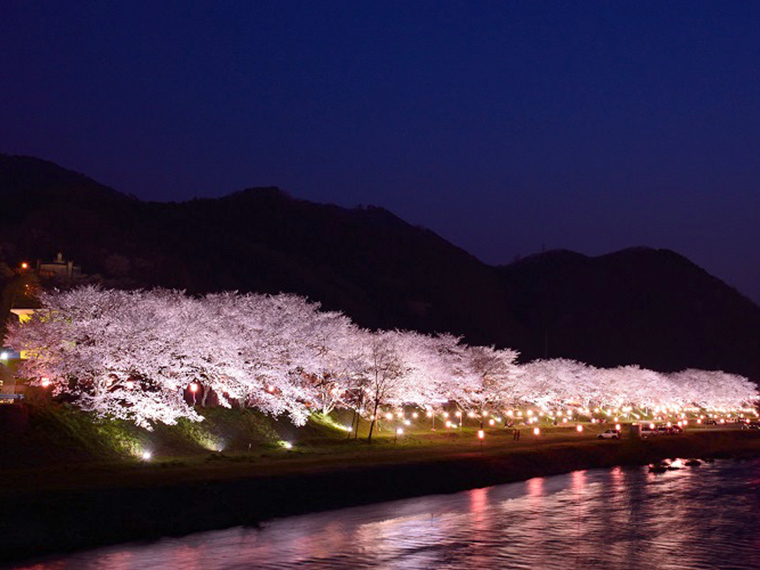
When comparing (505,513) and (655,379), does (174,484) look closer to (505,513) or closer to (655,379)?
(505,513)

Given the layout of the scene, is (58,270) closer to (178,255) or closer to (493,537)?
(178,255)

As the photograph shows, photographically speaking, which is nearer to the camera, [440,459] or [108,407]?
[108,407]

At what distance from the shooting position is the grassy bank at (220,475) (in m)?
28.0

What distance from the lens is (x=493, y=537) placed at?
31016mm

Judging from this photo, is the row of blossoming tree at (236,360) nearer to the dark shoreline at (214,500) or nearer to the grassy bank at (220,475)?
the grassy bank at (220,475)

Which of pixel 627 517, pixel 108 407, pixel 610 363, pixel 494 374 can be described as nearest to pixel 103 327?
pixel 108 407

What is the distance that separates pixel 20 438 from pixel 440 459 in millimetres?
24683

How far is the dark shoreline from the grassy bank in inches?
1.9

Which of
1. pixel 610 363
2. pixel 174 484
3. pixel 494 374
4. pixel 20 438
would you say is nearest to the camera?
pixel 174 484

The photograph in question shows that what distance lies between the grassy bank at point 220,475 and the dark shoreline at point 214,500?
5 centimetres

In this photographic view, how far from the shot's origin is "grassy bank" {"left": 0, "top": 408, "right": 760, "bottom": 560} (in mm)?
27984

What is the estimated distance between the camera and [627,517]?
37.7 meters

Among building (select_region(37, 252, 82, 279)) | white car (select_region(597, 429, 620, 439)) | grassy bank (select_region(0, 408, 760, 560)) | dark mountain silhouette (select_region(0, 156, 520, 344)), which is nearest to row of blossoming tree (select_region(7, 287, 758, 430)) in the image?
grassy bank (select_region(0, 408, 760, 560))

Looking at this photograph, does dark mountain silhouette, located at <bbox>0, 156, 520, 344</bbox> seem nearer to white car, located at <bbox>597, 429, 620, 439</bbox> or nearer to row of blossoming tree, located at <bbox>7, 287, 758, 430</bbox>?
row of blossoming tree, located at <bbox>7, 287, 758, 430</bbox>
